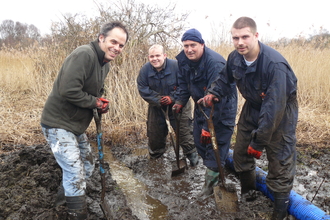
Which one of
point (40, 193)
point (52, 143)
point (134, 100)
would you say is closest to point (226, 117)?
point (52, 143)

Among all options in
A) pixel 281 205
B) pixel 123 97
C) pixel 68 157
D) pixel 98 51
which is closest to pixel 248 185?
pixel 281 205

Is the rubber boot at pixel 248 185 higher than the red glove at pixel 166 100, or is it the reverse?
the red glove at pixel 166 100

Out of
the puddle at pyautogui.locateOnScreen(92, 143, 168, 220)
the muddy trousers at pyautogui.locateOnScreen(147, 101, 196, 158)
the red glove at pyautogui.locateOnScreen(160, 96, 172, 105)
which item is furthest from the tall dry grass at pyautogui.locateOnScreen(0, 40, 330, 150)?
the red glove at pyautogui.locateOnScreen(160, 96, 172, 105)

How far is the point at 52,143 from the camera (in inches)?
112

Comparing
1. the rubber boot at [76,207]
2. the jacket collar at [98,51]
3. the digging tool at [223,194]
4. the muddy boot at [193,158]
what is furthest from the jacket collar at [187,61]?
the rubber boot at [76,207]

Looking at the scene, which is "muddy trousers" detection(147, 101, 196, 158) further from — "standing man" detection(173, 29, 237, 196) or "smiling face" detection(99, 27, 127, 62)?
"smiling face" detection(99, 27, 127, 62)

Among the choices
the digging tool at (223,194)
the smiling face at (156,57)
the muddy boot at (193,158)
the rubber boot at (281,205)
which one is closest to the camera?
the rubber boot at (281,205)

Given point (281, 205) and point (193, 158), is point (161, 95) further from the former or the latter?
point (281, 205)

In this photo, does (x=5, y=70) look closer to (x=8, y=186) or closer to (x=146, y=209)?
(x=8, y=186)

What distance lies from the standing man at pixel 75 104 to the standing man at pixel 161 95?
1.97 m

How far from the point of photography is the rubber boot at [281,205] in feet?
10.1

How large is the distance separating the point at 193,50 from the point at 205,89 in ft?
1.95

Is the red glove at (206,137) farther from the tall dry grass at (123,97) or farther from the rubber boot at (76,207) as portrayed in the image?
the tall dry grass at (123,97)

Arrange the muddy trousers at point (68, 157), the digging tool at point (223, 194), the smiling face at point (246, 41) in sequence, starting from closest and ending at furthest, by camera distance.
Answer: the muddy trousers at point (68, 157) < the smiling face at point (246, 41) < the digging tool at point (223, 194)
